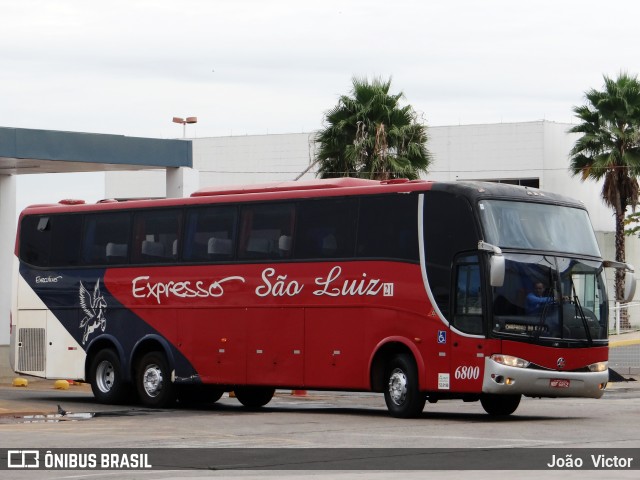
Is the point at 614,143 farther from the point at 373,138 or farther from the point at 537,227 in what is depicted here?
the point at 537,227

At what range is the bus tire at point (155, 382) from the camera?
24.9 meters

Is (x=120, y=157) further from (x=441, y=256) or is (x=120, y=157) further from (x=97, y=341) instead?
(x=441, y=256)

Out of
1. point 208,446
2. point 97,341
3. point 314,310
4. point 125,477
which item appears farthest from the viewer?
point 97,341

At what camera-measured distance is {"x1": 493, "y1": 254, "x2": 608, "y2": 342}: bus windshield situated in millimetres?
20906

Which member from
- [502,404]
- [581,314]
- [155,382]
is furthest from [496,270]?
[155,382]

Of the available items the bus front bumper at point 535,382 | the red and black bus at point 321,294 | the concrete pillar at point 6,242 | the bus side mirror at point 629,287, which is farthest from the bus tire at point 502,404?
the concrete pillar at point 6,242

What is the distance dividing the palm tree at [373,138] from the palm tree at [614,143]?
9151 mm

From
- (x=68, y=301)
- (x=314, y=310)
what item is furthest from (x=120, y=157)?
(x=314, y=310)

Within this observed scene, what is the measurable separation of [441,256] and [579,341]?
8.08 feet

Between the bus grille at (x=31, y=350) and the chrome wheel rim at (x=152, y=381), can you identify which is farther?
the bus grille at (x=31, y=350)

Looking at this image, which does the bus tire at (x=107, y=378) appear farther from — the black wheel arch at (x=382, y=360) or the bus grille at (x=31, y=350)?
the black wheel arch at (x=382, y=360)

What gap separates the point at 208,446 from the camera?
16.6m

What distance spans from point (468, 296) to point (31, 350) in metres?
9.76

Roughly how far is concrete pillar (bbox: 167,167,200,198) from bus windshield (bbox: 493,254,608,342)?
14.6 m
